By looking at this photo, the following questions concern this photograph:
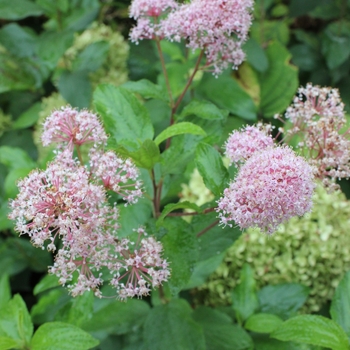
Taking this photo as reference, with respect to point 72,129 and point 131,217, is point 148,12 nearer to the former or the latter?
point 72,129

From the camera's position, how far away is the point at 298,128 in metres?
0.94

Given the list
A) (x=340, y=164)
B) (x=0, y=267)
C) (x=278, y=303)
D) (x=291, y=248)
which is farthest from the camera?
(x=0, y=267)

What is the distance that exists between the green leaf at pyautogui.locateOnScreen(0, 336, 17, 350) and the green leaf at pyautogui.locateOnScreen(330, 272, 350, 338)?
67 cm

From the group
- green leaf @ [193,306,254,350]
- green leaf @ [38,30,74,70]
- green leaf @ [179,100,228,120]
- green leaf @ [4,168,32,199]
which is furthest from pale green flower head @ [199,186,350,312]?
green leaf @ [38,30,74,70]

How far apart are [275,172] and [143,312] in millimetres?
622

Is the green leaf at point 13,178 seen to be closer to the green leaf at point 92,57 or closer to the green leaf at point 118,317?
the green leaf at point 118,317

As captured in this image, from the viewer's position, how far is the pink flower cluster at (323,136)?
88 centimetres

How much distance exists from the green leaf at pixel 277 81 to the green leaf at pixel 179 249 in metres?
1.04

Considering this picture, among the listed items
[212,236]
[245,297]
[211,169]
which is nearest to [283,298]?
[245,297]

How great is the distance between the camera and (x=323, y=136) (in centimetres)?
91

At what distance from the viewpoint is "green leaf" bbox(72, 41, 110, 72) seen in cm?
180

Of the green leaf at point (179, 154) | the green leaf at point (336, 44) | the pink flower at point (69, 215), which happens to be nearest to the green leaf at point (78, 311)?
the pink flower at point (69, 215)

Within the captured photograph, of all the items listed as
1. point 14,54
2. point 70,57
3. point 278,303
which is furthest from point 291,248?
point 14,54

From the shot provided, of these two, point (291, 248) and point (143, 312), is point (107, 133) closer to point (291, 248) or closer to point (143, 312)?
point (143, 312)
